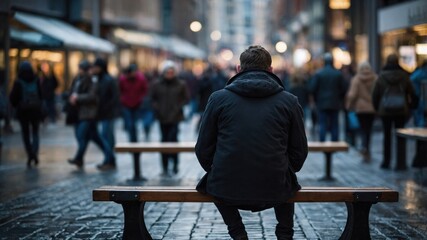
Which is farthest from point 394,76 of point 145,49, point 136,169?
point 145,49

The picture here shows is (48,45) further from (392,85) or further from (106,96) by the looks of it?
(392,85)

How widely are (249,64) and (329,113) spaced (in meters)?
10.9

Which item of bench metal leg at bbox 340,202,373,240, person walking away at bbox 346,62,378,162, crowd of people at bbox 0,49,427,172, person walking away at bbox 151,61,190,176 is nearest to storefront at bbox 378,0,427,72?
crowd of people at bbox 0,49,427,172

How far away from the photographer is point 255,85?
6.80m

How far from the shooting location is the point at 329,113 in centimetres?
1766

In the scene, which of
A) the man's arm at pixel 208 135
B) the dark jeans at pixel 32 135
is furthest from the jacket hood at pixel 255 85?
the dark jeans at pixel 32 135

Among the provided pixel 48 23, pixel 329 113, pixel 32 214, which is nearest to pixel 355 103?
pixel 329 113

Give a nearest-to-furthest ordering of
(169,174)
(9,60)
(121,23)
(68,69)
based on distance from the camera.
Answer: (169,174)
(9,60)
(68,69)
(121,23)

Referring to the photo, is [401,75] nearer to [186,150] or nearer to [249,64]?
[186,150]

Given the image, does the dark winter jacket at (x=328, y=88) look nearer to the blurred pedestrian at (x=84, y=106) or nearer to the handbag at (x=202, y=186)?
the blurred pedestrian at (x=84, y=106)

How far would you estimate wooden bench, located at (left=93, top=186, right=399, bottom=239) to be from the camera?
728cm

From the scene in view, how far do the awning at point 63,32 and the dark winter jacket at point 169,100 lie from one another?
1434cm

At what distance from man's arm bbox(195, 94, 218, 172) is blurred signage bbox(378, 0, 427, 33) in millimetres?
15633

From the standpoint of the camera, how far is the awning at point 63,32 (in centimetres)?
2961
